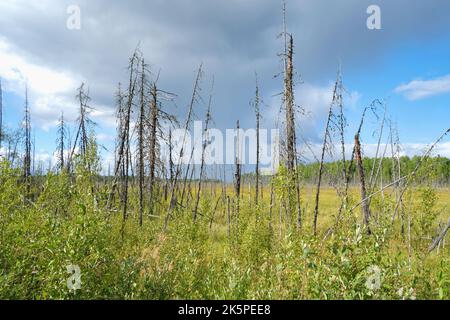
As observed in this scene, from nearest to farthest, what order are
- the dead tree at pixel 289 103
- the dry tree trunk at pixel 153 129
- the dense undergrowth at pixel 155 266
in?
the dense undergrowth at pixel 155 266, the dead tree at pixel 289 103, the dry tree trunk at pixel 153 129

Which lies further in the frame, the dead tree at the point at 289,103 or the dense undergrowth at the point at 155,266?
the dead tree at the point at 289,103

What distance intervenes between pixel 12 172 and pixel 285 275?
5545 mm

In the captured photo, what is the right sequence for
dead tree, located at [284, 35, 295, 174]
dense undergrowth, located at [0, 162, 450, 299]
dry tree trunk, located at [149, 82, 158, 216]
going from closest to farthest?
1. dense undergrowth, located at [0, 162, 450, 299]
2. dead tree, located at [284, 35, 295, 174]
3. dry tree trunk, located at [149, 82, 158, 216]

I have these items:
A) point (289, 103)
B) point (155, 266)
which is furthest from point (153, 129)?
point (155, 266)

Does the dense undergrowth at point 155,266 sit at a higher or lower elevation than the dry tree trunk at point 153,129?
lower

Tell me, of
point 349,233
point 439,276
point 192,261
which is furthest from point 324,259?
point 192,261

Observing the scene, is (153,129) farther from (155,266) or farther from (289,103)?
(155,266)

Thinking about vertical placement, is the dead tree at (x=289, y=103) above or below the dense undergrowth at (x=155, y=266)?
above

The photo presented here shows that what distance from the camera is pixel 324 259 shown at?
6125 mm

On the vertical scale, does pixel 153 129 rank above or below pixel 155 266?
above

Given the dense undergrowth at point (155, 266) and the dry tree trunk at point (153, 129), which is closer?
the dense undergrowth at point (155, 266)

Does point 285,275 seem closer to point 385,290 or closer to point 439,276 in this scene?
point 385,290

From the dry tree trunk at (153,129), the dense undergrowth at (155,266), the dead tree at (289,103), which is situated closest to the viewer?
the dense undergrowth at (155,266)

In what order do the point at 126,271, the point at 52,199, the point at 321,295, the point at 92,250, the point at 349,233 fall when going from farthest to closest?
the point at 52,199, the point at 126,271, the point at 92,250, the point at 349,233, the point at 321,295
